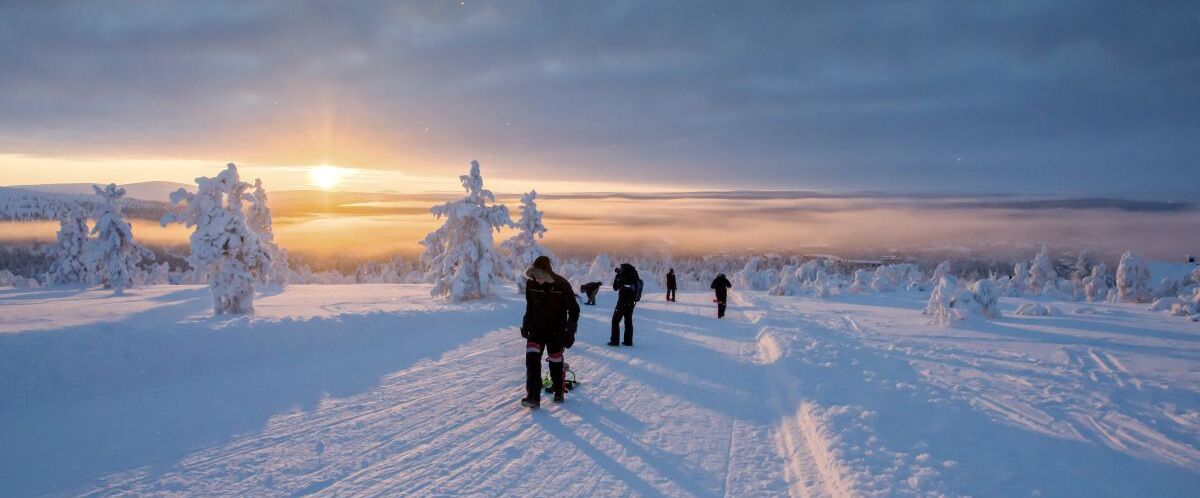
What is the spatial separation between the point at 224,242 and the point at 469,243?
1046cm

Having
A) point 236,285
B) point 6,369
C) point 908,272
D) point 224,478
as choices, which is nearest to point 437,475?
point 224,478

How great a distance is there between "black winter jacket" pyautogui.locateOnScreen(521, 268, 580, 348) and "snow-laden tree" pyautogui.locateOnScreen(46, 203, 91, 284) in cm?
5290

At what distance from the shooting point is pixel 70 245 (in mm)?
44906

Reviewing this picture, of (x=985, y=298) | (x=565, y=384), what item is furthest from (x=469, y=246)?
(x=985, y=298)

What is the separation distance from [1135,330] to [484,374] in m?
19.8

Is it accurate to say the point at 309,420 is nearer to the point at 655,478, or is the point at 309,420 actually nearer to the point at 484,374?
the point at 484,374

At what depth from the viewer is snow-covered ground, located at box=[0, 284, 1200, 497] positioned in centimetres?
531

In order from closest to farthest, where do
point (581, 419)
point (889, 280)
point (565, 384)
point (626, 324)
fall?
point (581, 419) < point (565, 384) < point (626, 324) < point (889, 280)

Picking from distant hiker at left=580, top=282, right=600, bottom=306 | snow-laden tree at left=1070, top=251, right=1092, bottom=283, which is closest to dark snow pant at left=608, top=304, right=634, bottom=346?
distant hiker at left=580, top=282, right=600, bottom=306

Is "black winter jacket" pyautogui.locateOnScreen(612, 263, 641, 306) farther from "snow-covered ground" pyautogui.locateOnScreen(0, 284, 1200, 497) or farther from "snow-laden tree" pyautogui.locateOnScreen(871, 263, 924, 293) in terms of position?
"snow-laden tree" pyautogui.locateOnScreen(871, 263, 924, 293)

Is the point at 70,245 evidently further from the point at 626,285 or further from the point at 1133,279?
the point at 1133,279

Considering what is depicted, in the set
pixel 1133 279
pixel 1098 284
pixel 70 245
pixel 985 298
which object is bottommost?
pixel 1098 284

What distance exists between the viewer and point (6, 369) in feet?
25.4

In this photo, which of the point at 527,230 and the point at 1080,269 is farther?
the point at 1080,269
